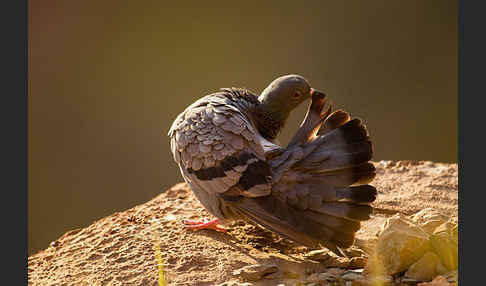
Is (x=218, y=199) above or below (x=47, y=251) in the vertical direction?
above

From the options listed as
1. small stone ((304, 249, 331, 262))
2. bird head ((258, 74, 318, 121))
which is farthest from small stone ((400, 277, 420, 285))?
bird head ((258, 74, 318, 121))

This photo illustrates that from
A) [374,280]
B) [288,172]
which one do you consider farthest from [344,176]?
[374,280]

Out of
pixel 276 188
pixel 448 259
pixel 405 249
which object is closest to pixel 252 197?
pixel 276 188

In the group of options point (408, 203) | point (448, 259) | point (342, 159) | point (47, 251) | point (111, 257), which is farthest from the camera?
point (408, 203)

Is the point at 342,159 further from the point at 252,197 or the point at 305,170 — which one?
the point at 252,197

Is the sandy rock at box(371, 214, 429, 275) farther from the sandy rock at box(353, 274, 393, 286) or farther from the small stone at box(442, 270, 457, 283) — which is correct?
the small stone at box(442, 270, 457, 283)

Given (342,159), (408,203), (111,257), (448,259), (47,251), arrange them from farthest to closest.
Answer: (408,203), (47,251), (111,257), (342,159), (448,259)

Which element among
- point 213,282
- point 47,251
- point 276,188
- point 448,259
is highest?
point 276,188

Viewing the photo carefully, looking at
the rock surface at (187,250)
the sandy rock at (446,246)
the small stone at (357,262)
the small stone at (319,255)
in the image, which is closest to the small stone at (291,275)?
the rock surface at (187,250)

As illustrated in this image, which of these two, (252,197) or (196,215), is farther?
(196,215)
